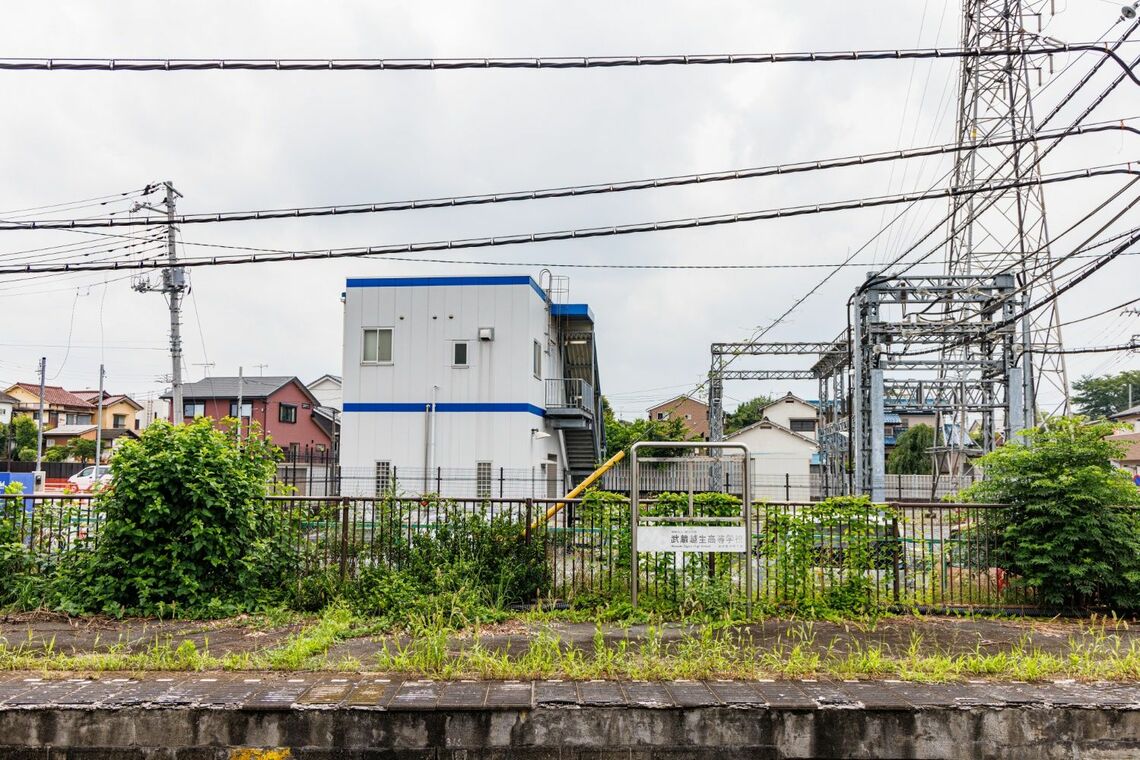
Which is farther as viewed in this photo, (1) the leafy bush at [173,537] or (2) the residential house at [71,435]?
(2) the residential house at [71,435]

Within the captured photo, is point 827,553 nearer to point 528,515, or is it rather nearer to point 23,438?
point 528,515

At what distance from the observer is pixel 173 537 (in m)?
8.48

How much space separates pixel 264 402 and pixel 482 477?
2885 centimetres

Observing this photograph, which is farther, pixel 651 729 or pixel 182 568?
pixel 182 568

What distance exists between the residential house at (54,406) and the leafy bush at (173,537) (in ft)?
212

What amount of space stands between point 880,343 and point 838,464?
36.5 feet

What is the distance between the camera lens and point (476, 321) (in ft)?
72.6

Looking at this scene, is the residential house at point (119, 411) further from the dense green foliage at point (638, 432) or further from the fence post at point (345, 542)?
the fence post at point (345, 542)

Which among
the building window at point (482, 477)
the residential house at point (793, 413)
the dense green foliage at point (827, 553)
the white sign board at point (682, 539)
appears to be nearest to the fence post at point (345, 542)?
the white sign board at point (682, 539)

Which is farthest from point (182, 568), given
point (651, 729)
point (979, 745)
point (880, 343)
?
point (880, 343)

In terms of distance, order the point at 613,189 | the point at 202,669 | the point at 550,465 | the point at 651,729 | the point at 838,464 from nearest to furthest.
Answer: the point at 651,729 < the point at 202,669 < the point at 613,189 < the point at 550,465 < the point at 838,464

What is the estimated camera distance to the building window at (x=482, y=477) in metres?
21.5

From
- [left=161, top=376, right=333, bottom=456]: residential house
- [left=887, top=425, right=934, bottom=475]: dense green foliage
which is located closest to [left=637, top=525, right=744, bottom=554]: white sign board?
[left=887, top=425, right=934, bottom=475]: dense green foliage

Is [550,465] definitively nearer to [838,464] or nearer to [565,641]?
[838,464]
